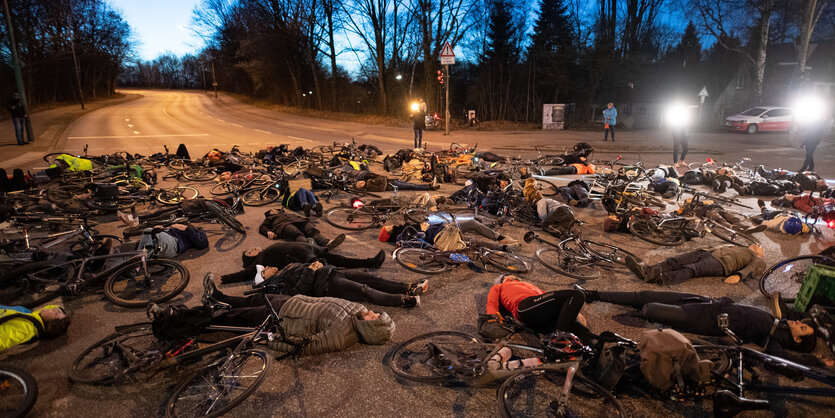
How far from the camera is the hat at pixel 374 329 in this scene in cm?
396

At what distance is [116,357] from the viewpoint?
379 centimetres

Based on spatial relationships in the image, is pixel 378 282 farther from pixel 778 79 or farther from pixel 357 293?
pixel 778 79

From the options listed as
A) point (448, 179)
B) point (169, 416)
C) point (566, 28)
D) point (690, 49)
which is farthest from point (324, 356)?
point (690, 49)

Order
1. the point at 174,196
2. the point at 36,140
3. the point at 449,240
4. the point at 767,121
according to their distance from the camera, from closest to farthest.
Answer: the point at 449,240 < the point at 174,196 < the point at 36,140 < the point at 767,121

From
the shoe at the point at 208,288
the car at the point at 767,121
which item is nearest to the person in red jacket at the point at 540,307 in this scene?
the shoe at the point at 208,288

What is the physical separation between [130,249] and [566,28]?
112 ft

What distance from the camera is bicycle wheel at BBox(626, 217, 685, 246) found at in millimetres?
6988

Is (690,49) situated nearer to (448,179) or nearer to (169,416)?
(448,179)

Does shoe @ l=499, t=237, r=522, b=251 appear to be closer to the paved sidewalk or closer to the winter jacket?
the winter jacket

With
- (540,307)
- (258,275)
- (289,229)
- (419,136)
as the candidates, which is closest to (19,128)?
(419,136)

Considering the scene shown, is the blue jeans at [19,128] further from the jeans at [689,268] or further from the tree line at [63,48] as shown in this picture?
the jeans at [689,268]

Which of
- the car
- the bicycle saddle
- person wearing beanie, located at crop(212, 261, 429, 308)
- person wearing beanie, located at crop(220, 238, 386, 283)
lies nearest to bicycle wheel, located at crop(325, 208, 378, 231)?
person wearing beanie, located at crop(220, 238, 386, 283)

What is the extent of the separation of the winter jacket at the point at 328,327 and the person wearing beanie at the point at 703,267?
370cm

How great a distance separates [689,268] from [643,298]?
1.48 meters
